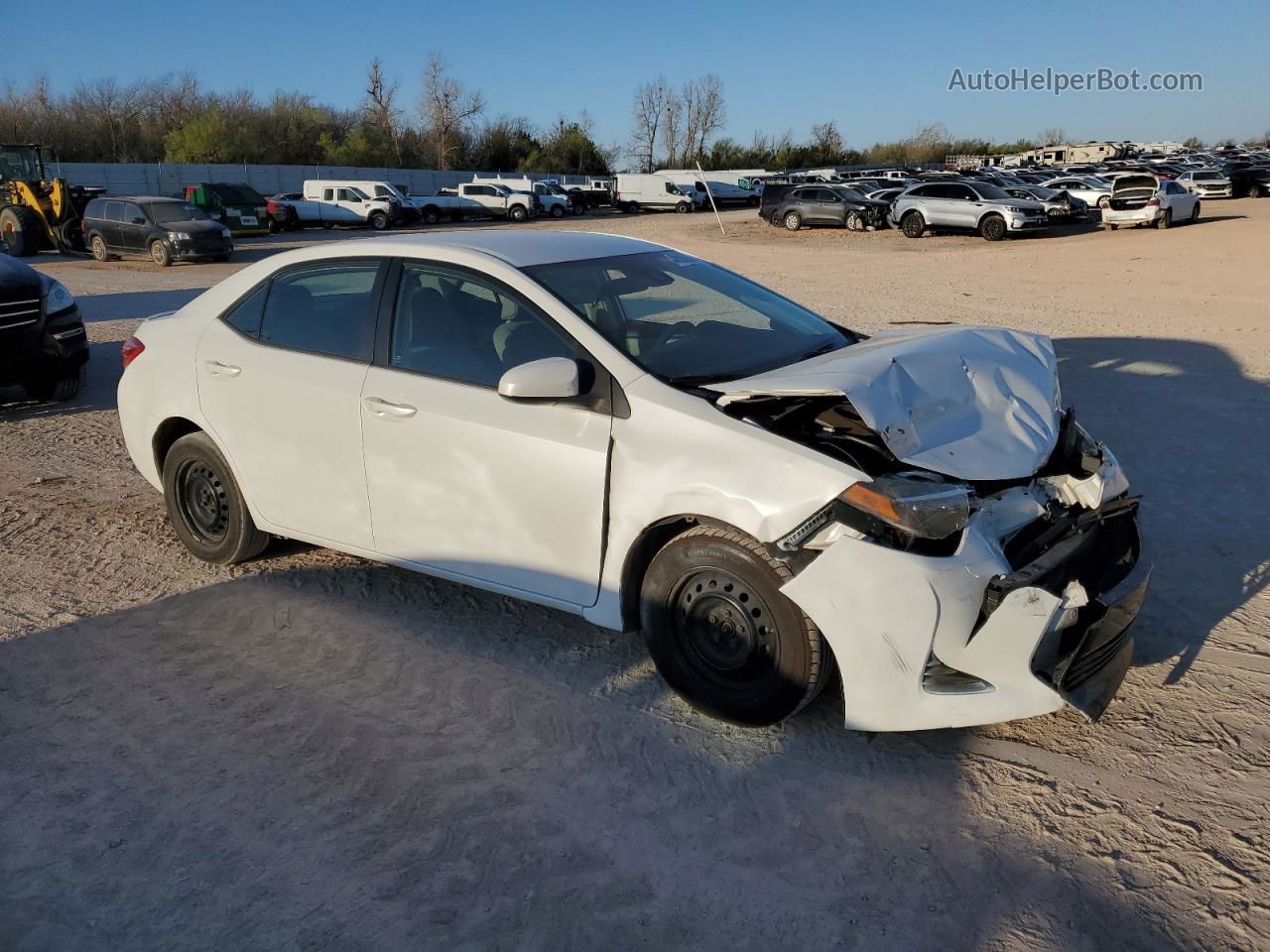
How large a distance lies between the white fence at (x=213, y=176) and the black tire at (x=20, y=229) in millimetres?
11882

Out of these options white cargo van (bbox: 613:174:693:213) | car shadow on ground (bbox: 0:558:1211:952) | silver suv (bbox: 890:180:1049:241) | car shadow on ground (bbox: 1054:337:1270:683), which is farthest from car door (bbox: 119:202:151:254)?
white cargo van (bbox: 613:174:693:213)

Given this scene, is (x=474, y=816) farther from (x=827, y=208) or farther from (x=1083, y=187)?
(x=1083, y=187)

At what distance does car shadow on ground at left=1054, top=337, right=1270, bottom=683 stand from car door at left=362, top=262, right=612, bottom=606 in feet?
7.81

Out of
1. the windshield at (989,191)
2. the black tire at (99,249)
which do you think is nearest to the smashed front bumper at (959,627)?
the black tire at (99,249)

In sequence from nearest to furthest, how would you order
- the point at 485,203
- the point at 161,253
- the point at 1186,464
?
the point at 1186,464 → the point at 161,253 → the point at 485,203

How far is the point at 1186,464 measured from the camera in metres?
6.57

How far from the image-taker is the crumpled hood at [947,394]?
3482mm

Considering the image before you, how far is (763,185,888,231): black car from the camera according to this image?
112 feet

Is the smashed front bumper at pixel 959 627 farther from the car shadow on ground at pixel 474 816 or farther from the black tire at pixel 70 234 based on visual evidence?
the black tire at pixel 70 234

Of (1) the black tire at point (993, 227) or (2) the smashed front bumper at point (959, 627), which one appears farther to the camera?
(1) the black tire at point (993, 227)

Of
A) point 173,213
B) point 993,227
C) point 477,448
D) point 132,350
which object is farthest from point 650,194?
point 477,448

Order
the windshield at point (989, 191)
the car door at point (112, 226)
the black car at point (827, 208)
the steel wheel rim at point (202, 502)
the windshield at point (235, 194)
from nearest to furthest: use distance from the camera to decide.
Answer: the steel wheel rim at point (202, 502)
the car door at point (112, 226)
the windshield at point (989, 191)
the windshield at point (235, 194)
the black car at point (827, 208)

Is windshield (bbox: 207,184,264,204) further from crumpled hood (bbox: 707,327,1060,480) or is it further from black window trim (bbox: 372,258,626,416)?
crumpled hood (bbox: 707,327,1060,480)

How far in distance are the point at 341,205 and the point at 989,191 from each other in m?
24.3
